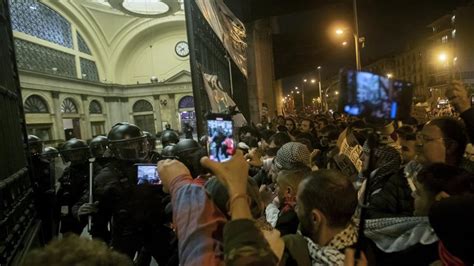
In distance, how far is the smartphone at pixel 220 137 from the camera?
3410mm

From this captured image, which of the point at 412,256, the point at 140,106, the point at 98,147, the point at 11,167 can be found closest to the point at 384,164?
the point at 412,256

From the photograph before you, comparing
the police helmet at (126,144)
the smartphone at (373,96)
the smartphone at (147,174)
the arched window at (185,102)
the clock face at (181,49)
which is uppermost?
the clock face at (181,49)

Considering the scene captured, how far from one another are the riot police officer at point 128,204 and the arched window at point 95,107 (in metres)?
36.2

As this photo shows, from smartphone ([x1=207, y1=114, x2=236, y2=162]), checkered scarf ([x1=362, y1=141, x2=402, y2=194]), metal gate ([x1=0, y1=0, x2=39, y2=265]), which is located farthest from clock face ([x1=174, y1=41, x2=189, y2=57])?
checkered scarf ([x1=362, y1=141, x2=402, y2=194])

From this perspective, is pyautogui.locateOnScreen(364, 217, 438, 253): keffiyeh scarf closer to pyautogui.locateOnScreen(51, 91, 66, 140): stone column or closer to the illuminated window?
pyautogui.locateOnScreen(51, 91, 66, 140): stone column

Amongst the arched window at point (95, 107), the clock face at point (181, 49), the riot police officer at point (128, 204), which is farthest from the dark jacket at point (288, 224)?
the clock face at point (181, 49)

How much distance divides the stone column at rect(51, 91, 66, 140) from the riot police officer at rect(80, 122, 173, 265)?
2845 centimetres

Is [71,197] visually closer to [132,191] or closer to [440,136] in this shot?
[132,191]

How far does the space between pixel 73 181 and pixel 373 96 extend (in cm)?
499

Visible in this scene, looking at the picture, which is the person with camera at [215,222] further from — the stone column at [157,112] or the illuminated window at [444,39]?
the illuminated window at [444,39]

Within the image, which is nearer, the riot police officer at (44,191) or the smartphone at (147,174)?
the smartphone at (147,174)

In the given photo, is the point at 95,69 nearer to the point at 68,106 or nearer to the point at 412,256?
the point at 68,106

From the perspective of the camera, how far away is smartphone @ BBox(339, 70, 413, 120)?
1146 millimetres

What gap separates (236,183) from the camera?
129cm
